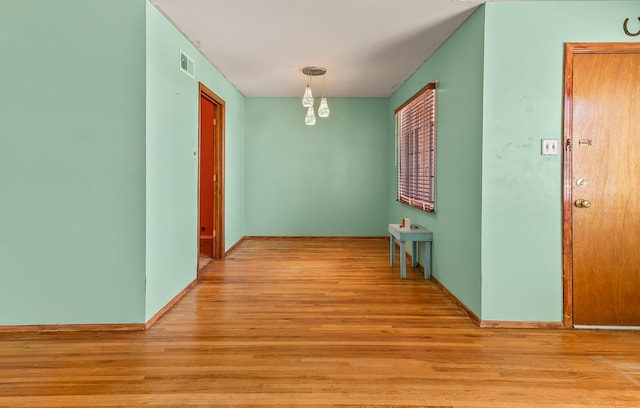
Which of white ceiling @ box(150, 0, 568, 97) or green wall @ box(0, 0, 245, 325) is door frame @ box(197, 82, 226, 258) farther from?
green wall @ box(0, 0, 245, 325)

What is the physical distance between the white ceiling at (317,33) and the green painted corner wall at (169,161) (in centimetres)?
23

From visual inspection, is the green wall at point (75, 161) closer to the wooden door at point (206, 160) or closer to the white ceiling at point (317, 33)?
the white ceiling at point (317, 33)

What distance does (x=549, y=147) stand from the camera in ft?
10.4

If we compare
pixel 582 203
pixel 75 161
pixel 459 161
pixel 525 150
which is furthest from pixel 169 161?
pixel 582 203

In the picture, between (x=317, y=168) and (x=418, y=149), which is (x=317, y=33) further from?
(x=317, y=168)

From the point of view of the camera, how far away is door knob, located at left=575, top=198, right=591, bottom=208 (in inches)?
124

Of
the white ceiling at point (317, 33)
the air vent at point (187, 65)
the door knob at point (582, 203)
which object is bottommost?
the door knob at point (582, 203)

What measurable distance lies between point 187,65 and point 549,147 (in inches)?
129

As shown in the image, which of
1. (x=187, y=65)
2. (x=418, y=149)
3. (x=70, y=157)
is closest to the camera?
(x=70, y=157)

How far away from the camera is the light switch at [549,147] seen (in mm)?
3150

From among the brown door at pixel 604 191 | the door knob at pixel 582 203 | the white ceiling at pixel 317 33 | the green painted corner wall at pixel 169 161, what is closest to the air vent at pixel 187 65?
the green painted corner wall at pixel 169 161

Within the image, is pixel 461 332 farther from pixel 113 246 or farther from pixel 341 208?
pixel 341 208

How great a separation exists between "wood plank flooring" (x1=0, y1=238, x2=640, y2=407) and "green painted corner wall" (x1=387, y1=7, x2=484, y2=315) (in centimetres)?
40

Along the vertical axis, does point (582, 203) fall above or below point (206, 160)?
below
